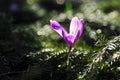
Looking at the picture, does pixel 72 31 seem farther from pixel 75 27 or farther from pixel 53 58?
pixel 53 58

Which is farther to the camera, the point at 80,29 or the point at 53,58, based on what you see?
the point at 53,58

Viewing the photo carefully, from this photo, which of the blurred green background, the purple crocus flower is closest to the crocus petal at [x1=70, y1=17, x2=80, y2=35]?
the purple crocus flower

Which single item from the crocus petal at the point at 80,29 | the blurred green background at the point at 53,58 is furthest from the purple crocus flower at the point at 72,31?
the blurred green background at the point at 53,58

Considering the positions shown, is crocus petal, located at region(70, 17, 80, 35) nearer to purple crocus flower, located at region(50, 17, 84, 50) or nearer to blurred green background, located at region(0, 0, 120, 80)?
purple crocus flower, located at region(50, 17, 84, 50)

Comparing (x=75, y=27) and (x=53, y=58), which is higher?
(x=75, y=27)

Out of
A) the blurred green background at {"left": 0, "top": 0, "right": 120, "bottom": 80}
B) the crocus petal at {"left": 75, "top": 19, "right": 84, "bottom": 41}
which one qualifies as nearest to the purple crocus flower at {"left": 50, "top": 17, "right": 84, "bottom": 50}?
the crocus petal at {"left": 75, "top": 19, "right": 84, "bottom": 41}

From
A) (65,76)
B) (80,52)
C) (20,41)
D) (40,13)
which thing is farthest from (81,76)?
(40,13)

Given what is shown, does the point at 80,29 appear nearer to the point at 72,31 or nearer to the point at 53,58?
the point at 72,31

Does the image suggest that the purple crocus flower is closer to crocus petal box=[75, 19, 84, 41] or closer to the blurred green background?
crocus petal box=[75, 19, 84, 41]

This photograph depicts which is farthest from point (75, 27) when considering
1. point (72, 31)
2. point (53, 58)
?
point (53, 58)

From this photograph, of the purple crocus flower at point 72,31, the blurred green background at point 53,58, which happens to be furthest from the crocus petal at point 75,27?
the blurred green background at point 53,58

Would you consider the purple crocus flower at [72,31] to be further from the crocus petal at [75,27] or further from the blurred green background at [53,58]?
the blurred green background at [53,58]
